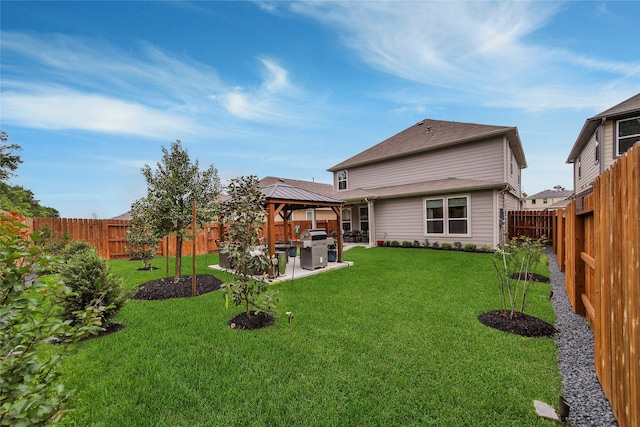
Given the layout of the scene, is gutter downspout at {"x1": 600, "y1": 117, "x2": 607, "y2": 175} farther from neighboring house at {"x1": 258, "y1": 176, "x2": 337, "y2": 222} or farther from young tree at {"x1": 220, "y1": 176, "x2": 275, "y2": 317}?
neighboring house at {"x1": 258, "y1": 176, "x2": 337, "y2": 222}

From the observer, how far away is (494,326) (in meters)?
3.96

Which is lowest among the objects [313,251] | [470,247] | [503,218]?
[470,247]

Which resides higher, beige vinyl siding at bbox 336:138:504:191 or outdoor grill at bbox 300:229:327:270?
beige vinyl siding at bbox 336:138:504:191

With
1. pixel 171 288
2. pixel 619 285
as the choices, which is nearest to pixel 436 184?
pixel 619 285

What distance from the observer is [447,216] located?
40.9 feet

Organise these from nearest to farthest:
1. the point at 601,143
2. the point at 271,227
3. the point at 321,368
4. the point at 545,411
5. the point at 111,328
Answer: the point at 545,411
the point at 321,368
the point at 111,328
the point at 271,227
the point at 601,143

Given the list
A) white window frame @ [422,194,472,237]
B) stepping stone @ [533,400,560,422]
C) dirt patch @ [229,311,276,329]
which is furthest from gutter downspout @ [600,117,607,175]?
dirt patch @ [229,311,276,329]

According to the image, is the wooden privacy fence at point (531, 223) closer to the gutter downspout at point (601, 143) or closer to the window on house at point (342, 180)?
the gutter downspout at point (601, 143)

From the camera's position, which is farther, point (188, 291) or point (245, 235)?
point (188, 291)

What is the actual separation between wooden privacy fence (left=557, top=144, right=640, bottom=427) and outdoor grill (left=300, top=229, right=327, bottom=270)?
6.38 metres

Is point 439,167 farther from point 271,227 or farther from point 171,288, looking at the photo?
point 171,288

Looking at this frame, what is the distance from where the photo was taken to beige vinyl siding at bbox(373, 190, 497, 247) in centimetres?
1134

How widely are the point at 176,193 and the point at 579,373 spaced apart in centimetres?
743

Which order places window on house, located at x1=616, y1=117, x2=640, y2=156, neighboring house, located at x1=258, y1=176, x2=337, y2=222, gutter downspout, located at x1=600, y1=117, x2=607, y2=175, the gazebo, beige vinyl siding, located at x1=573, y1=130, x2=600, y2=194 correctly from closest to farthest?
1. the gazebo
2. window on house, located at x1=616, y1=117, x2=640, y2=156
3. gutter downspout, located at x1=600, y1=117, x2=607, y2=175
4. beige vinyl siding, located at x1=573, y1=130, x2=600, y2=194
5. neighboring house, located at x1=258, y1=176, x2=337, y2=222
